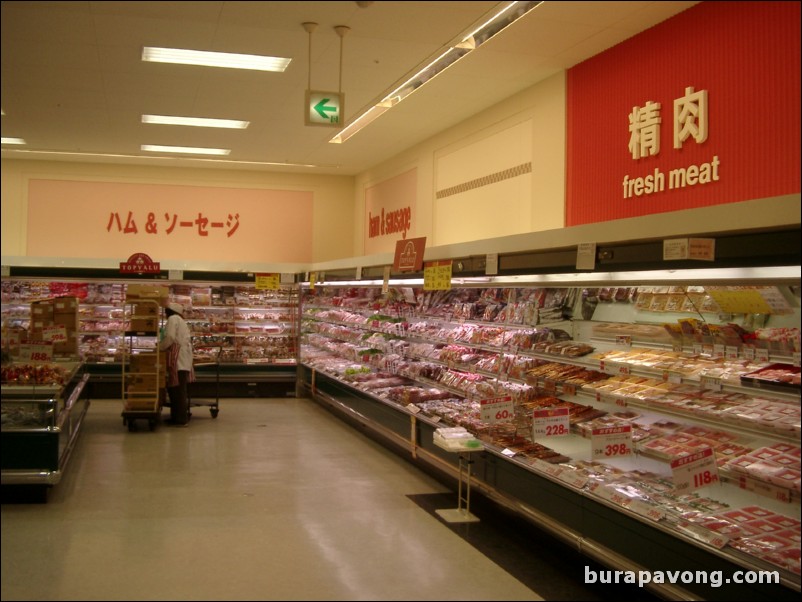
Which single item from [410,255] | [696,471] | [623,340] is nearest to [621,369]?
[623,340]

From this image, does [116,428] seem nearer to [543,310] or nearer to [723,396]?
[543,310]

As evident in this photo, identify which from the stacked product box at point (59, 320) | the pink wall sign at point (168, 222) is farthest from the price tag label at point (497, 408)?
the pink wall sign at point (168, 222)

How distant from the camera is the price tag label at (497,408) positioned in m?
5.66

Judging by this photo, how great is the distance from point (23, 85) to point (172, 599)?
6162mm

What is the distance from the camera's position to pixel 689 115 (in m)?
5.53

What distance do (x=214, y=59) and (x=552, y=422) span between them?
4.60 m

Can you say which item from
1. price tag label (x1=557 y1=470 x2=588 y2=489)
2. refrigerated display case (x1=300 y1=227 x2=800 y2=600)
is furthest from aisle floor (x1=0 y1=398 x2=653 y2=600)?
price tag label (x1=557 y1=470 x2=588 y2=489)

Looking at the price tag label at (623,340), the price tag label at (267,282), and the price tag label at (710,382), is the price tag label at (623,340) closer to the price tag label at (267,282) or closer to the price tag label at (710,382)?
the price tag label at (710,382)

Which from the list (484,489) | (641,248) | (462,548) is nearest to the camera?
(641,248)

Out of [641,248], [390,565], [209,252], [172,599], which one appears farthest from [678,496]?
[209,252]

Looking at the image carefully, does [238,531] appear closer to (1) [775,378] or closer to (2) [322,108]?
(2) [322,108]

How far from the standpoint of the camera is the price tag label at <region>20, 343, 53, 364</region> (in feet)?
24.4

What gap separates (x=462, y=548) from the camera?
503 cm

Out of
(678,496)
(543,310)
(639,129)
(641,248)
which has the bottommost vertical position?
(678,496)
